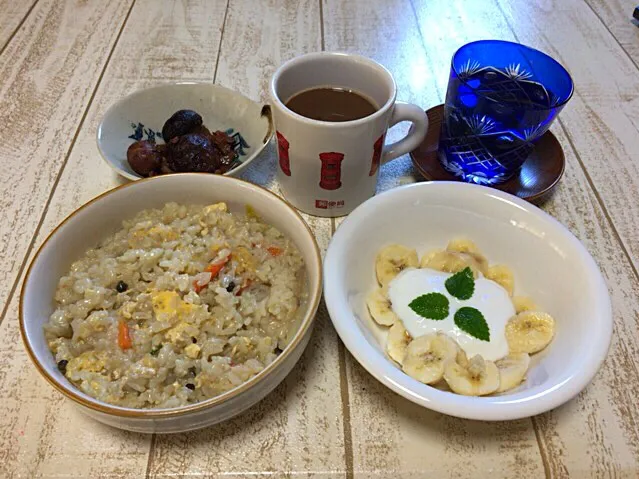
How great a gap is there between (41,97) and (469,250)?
1.42 metres

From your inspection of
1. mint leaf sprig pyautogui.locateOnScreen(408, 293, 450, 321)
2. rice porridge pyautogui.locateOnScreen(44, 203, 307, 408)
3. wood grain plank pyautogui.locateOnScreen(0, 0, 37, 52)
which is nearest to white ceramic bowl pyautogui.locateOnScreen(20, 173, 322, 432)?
rice porridge pyautogui.locateOnScreen(44, 203, 307, 408)

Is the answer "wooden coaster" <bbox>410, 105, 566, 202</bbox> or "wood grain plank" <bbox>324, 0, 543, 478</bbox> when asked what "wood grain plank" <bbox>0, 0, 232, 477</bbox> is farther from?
"wooden coaster" <bbox>410, 105, 566, 202</bbox>

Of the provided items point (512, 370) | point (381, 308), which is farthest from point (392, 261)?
point (512, 370)

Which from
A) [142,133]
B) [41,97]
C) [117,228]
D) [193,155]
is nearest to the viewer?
[117,228]

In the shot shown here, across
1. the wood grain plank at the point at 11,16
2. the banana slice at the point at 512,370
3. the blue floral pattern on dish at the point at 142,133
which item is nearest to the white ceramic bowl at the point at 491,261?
the banana slice at the point at 512,370

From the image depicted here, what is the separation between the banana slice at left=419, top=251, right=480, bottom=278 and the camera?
3.70 ft

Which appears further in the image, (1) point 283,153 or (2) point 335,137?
(1) point 283,153

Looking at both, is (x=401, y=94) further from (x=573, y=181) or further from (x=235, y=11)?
(x=235, y=11)

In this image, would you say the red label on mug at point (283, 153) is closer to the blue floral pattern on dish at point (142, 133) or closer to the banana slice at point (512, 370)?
the blue floral pattern on dish at point (142, 133)

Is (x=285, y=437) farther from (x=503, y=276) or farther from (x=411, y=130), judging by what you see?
(x=411, y=130)

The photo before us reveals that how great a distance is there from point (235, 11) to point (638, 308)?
5.77ft

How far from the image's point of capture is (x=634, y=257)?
1225 millimetres

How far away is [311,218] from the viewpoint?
130 cm

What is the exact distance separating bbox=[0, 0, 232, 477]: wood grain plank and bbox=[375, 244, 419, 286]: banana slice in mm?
576
